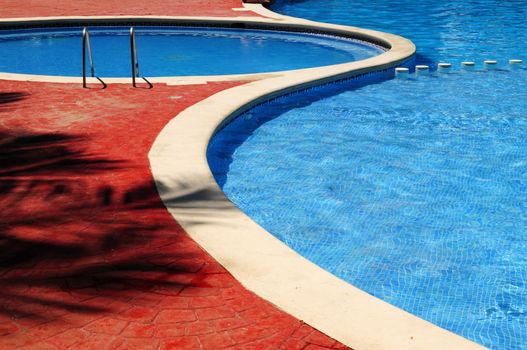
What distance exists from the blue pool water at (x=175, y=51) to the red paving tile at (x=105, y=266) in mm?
7401

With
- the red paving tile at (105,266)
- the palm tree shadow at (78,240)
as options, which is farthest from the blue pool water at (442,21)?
the palm tree shadow at (78,240)

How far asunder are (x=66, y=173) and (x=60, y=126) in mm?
2094

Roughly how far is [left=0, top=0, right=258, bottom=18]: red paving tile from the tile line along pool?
9809 mm

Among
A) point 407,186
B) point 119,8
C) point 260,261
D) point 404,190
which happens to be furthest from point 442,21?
point 260,261

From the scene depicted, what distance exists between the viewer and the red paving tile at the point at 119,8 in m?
21.5

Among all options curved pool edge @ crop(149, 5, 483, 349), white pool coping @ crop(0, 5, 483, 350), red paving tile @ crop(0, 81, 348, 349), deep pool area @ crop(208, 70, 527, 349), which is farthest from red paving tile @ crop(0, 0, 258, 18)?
red paving tile @ crop(0, 81, 348, 349)

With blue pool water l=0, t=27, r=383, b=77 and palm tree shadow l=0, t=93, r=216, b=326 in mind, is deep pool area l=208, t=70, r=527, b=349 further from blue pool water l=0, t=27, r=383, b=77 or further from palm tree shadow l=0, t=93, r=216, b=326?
blue pool water l=0, t=27, r=383, b=77

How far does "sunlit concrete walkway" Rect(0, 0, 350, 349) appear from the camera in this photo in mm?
4465

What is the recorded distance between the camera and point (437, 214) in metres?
7.85

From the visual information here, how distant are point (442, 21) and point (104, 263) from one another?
782 inches

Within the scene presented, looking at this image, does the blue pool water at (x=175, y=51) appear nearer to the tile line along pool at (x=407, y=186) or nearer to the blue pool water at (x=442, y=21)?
the blue pool water at (x=442, y=21)

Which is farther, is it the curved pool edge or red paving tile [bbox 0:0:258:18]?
red paving tile [bbox 0:0:258:18]

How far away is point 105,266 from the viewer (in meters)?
5.35

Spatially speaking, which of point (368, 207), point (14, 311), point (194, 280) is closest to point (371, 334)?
point (194, 280)
